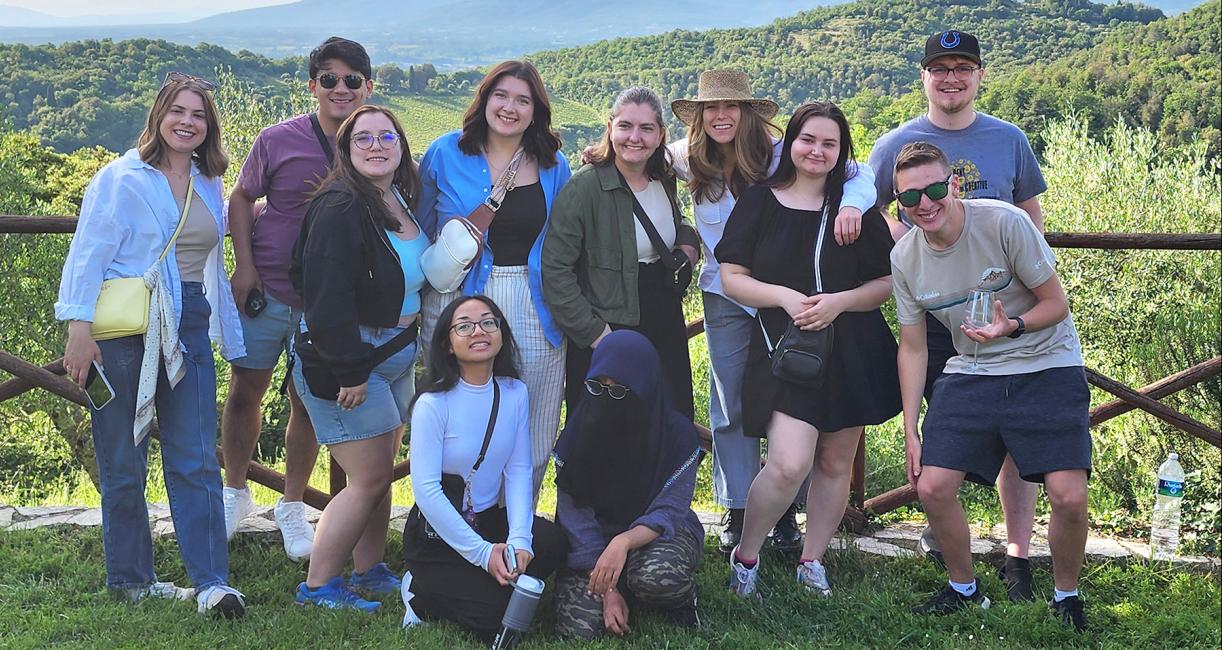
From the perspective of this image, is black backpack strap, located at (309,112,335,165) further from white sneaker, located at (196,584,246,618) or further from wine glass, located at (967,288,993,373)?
wine glass, located at (967,288,993,373)

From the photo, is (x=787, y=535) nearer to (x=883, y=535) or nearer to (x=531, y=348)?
(x=883, y=535)

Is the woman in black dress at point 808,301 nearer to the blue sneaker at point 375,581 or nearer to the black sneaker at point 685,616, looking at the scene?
the black sneaker at point 685,616

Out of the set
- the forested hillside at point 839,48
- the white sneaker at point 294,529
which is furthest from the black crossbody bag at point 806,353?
the forested hillside at point 839,48

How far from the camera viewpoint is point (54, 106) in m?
41.0

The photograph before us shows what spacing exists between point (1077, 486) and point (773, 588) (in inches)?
43.6

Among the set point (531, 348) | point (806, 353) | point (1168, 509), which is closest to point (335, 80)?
point (531, 348)

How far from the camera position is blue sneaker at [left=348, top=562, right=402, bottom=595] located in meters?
3.79

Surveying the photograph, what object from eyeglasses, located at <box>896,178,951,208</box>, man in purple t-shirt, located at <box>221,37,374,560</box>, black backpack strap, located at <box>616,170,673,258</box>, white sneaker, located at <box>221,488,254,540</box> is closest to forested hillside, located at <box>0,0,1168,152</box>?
white sneaker, located at <box>221,488,254,540</box>

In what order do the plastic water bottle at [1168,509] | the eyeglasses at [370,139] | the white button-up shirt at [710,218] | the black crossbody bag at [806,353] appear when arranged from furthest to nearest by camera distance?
the plastic water bottle at [1168,509] → the white button-up shirt at [710,218] → the black crossbody bag at [806,353] → the eyeglasses at [370,139]

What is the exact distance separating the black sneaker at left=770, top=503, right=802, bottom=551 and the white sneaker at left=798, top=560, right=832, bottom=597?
0.92 feet

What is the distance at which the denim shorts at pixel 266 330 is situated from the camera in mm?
3777

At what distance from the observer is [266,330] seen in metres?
3.79

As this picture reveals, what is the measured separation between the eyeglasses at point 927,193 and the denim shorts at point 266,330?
2.10 meters

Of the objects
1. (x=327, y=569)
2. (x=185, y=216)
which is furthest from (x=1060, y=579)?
(x=185, y=216)
